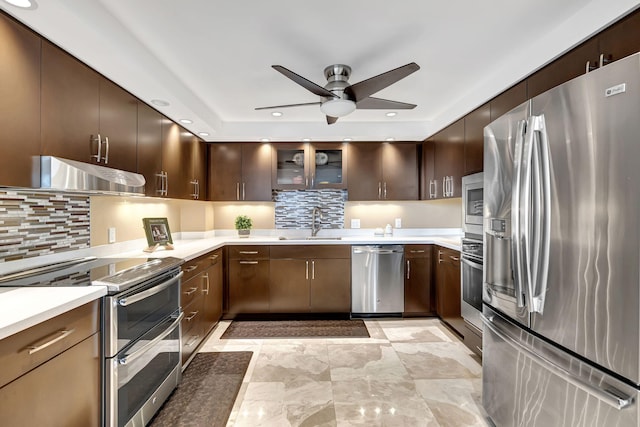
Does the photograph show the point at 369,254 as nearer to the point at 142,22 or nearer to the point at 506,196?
the point at 506,196

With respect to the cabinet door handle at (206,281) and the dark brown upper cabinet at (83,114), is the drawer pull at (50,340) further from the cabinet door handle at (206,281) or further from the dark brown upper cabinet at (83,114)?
the cabinet door handle at (206,281)

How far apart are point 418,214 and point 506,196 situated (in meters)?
2.71


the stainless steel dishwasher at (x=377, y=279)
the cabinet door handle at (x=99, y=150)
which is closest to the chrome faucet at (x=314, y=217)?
the stainless steel dishwasher at (x=377, y=279)

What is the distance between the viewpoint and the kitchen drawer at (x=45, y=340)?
1.04 m

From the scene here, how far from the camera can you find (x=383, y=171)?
3994mm

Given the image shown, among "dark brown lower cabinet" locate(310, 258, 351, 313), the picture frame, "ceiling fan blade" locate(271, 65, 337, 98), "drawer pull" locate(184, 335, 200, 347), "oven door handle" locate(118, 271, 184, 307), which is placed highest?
"ceiling fan blade" locate(271, 65, 337, 98)

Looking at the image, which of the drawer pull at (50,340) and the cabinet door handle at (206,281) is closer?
the drawer pull at (50,340)

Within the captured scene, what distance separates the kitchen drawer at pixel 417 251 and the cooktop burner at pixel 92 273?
2.46 meters

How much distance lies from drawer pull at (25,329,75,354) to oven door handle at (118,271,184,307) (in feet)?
0.87

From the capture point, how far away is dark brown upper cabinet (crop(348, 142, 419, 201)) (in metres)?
3.98

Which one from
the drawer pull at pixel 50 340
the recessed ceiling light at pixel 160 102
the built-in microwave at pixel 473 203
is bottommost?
the drawer pull at pixel 50 340

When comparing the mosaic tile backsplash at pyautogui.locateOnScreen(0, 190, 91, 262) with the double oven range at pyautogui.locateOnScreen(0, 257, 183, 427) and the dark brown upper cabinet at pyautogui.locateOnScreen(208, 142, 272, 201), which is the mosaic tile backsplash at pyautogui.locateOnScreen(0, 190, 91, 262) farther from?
the dark brown upper cabinet at pyautogui.locateOnScreen(208, 142, 272, 201)

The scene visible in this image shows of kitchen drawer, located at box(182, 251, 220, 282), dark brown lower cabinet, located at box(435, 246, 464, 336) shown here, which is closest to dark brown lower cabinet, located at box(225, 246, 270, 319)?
kitchen drawer, located at box(182, 251, 220, 282)

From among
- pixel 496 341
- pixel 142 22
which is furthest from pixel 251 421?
pixel 142 22
